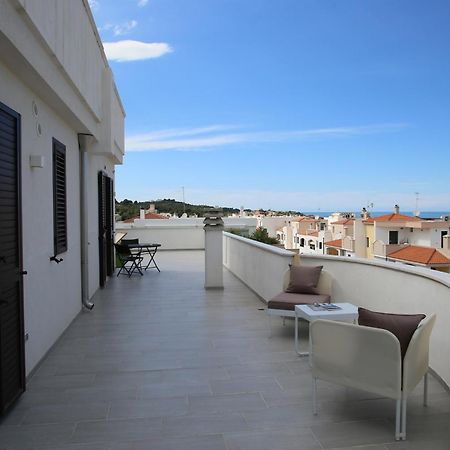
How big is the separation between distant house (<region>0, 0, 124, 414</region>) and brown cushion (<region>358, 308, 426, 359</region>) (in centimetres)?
263

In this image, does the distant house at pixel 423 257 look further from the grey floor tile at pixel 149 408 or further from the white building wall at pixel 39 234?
the grey floor tile at pixel 149 408

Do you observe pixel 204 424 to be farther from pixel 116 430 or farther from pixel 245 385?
pixel 245 385

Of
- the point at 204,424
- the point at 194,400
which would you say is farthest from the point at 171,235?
the point at 204,424

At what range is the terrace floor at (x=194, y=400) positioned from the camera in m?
2.87

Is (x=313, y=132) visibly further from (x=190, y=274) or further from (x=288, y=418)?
(x=288, y=418)

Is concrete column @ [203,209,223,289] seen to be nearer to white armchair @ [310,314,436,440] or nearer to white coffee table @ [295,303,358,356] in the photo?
white coffee table @ [295,303,358,356]

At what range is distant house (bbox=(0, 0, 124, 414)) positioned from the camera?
328 centimetres

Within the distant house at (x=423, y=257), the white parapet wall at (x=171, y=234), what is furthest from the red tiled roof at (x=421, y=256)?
the white parapet wall at (x=171, y=234)

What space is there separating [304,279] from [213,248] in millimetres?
3335

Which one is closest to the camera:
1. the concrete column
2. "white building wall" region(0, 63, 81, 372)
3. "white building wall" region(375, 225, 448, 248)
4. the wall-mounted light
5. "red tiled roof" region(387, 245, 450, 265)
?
"white building wall" region(0, 63, 81, 372)

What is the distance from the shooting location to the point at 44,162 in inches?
176

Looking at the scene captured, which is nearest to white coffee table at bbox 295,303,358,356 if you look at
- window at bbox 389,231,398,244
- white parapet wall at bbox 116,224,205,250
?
white parapet wall at bbox 116,224,205,250

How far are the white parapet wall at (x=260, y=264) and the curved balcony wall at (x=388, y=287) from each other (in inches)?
0.6

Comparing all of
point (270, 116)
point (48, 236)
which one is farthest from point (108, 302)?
point (270, 116)
